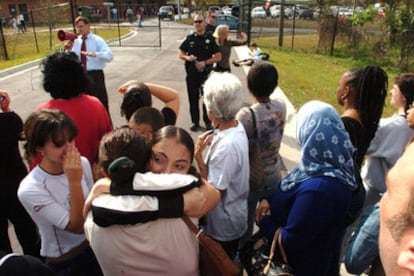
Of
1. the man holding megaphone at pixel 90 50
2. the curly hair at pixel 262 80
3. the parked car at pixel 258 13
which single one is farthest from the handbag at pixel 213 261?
the parked car at pixel 258 13

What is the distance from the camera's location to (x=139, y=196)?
1376 mm

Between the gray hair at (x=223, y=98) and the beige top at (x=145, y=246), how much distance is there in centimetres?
94

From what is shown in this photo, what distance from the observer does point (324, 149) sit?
1.82 m

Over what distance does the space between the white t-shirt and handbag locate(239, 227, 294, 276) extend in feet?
3.39

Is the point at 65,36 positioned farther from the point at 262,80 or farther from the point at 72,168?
the point at 72,168

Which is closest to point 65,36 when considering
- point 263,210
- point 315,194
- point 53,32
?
point 263,210

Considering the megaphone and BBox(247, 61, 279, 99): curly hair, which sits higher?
the megaphone

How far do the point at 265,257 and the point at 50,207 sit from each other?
4.09 ft

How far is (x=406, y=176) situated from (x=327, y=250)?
1.23m

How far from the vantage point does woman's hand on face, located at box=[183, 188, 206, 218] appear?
1.47m

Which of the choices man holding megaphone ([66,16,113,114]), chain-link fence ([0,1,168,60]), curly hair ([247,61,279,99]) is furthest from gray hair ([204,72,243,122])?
chain-link fence ([0,1,168,60])

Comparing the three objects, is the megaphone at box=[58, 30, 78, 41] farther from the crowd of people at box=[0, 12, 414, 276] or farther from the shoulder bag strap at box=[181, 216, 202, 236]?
the shoulder bag strap at box=[181, 216, 202, 236]

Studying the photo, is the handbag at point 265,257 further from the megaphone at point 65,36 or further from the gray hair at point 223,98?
the megaphone at point 65,36

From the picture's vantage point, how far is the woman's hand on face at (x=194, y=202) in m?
1.47
